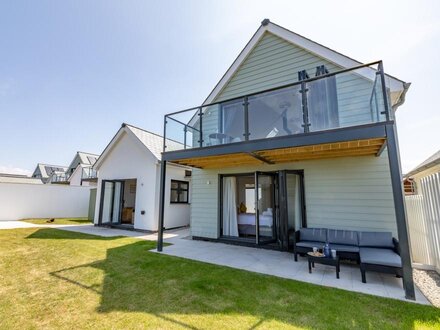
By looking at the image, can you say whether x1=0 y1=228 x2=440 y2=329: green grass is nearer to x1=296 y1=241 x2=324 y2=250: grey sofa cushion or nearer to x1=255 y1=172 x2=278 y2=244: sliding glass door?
x1=296 y1=241 x2=324 y2=250: grey sofa cushion

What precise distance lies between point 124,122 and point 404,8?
39.5 feet

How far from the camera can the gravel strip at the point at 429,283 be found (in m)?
3.59

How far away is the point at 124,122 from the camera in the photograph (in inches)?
461

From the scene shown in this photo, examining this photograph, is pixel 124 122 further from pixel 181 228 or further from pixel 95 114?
pixel 181 228

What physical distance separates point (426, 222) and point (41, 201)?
19683mm

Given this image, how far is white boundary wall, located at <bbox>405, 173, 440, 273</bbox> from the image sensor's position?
170 inches

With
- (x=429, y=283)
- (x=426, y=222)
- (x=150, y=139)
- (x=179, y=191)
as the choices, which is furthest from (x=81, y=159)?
(x=429, y=283)

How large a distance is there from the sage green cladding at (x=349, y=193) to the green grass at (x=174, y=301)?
2598 millimetres

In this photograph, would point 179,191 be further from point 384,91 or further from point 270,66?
point 384,91

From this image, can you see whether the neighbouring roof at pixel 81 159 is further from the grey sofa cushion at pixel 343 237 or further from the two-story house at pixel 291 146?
the grey sofa cushion at pixel 343 237

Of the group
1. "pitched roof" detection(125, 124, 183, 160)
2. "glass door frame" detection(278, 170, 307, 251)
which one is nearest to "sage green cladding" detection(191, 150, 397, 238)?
"glass door frame" detection(278, 170, 307, 251)

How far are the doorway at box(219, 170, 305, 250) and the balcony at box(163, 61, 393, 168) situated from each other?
0.90 m

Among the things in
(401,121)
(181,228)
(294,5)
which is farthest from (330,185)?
(181,228)

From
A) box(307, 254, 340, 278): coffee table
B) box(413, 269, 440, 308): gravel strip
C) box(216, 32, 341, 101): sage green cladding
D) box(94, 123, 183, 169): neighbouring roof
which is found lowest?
box(413, 269, 440, 308): gravel strip
